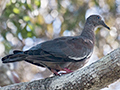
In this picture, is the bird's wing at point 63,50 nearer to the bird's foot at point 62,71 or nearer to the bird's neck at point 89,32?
the bird's foot at point 62,71

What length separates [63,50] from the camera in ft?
13.5

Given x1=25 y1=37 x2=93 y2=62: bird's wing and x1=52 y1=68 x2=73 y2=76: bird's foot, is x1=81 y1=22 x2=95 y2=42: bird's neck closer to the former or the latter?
x1=25 y1=37 x2=93 y2=62: bird's wing

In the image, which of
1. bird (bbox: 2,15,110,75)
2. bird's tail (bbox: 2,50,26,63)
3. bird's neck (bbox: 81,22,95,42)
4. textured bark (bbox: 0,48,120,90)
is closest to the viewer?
textured bark (bbox: 0,48,120,90)

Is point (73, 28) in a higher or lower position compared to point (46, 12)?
lower

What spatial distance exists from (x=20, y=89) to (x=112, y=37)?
17.3 feet

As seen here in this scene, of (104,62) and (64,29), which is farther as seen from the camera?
(64,29)

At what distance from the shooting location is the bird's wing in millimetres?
3871

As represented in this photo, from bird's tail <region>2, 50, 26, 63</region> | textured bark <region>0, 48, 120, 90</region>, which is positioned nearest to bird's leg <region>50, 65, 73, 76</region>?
textured bark <region>0, 48, 120, 90</region>

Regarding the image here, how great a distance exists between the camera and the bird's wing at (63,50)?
3.87m

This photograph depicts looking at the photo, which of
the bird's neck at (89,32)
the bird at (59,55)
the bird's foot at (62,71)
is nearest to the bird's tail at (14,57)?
the bird at (59,55)

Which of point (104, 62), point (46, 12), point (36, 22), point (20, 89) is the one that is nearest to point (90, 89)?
point (104, 62)

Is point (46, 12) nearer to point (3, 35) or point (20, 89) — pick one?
point (3, 35)

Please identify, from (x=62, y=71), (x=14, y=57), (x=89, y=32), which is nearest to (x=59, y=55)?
(x=62, y=71)

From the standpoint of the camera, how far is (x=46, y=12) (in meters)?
8.25
